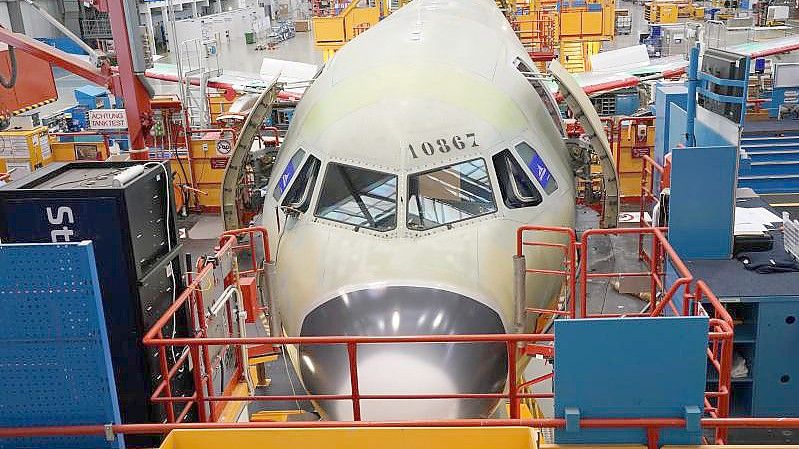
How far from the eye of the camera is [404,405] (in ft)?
22.0

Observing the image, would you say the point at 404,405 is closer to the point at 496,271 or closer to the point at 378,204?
the point at 496,271

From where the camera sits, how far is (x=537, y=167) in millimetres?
9484

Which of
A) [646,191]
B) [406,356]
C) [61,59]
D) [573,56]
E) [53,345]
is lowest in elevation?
[646,191]

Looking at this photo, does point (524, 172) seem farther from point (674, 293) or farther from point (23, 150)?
point (23, 150)

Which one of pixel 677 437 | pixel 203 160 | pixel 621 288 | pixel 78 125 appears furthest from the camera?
pixel 78 125

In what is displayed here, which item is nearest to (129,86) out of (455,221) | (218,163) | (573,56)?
(218,163)

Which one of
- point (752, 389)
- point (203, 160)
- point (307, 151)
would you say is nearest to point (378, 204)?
point (307, 151)

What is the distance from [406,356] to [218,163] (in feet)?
52.8

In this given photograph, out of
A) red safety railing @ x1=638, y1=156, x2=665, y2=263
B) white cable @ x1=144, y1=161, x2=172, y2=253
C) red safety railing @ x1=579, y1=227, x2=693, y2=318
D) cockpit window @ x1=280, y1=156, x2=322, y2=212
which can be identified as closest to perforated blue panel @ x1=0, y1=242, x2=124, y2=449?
white cable @ x1=144, y1=161, x2=172, y2=253

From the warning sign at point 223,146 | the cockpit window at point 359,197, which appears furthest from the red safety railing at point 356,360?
the warning sign at point 223,146

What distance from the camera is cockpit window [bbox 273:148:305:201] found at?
31.4 feet

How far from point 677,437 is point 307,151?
18.3 ft

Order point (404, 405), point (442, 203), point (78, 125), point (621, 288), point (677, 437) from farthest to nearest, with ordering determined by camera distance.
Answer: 1. point (78, 125)
2. point (621, 288)
3. point (442, 203)
4. point (404, 405)
5. point (677, 437)

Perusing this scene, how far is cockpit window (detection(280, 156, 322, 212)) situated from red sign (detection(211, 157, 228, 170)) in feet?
41.6
